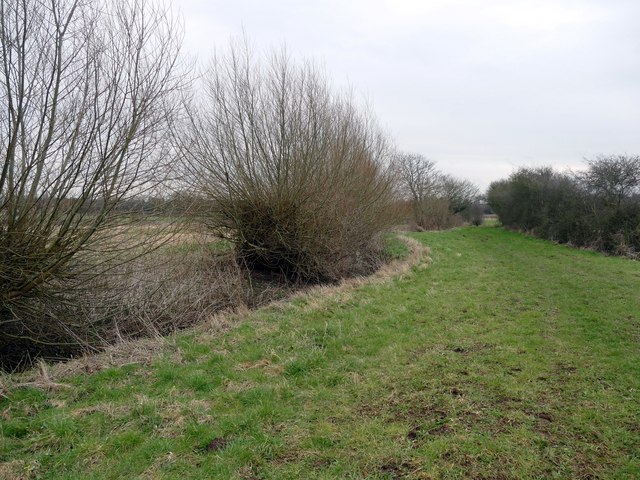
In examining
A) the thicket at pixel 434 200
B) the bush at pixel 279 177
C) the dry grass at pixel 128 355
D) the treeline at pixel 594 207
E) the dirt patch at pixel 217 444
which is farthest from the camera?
the thicket at pixel 434 200

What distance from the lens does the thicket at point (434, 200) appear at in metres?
38.2

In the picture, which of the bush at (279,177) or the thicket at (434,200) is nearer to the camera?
the bush at (279,177)

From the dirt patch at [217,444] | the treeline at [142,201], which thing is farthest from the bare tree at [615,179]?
the dirt patch at [217,444]

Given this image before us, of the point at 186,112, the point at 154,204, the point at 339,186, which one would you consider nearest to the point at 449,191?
the point at 339,186

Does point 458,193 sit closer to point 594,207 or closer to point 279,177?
point 594,207

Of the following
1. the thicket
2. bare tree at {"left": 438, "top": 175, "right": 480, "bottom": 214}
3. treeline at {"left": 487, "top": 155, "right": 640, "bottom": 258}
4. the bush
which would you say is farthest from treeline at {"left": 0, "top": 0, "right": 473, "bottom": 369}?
bare tree at {"left": 438, "top": 175, "right": 480, "bottom": 214}

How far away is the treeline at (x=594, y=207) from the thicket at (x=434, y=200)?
12.0 m

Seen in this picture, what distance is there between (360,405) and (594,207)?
18404 mm

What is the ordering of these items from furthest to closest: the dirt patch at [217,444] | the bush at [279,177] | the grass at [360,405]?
→ the bush at [279,177]
the dirt patch at [217,444]
the grass at [360,405]

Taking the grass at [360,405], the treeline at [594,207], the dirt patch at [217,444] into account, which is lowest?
the dirt patch at [217,444]

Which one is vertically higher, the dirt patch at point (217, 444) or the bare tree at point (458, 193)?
the bare tree at point (458, 193)

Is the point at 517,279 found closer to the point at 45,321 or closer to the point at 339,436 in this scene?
the point at 339,436

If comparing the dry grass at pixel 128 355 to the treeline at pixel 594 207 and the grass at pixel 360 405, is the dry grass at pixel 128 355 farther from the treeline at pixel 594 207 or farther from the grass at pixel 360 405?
the treeline at pixel 594 207

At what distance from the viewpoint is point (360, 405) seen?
408 cm
